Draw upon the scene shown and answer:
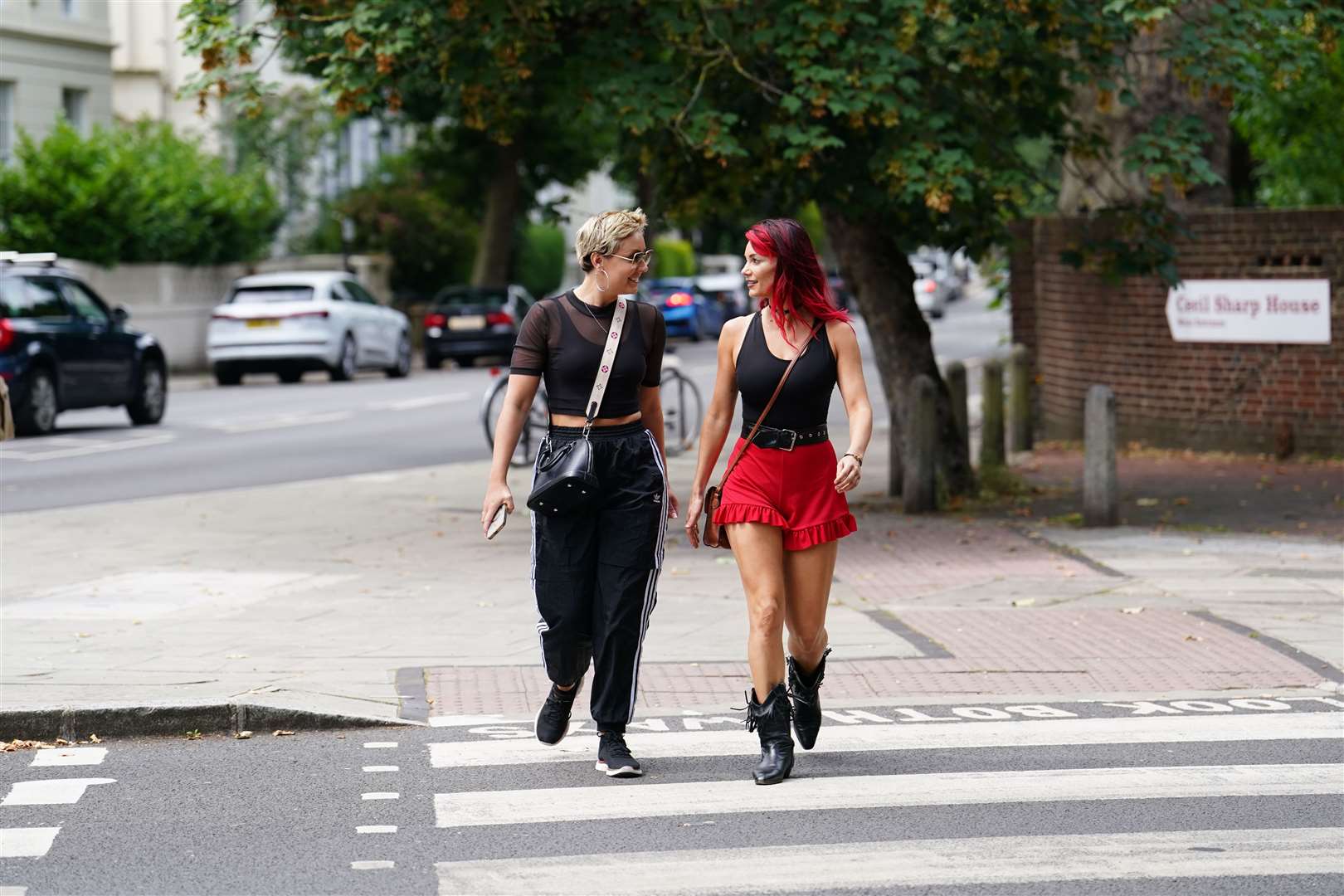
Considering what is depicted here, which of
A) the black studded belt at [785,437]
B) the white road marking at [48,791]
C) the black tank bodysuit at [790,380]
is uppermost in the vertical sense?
the black tank bodysuit at [790,380]

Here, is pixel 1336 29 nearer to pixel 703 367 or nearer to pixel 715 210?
pixel 715 210

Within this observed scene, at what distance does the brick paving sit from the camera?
7863 millimetres

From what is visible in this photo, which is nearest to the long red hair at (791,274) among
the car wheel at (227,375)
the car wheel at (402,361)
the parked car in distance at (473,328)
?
the car wheel at (227,375)

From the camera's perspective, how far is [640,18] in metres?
12.7

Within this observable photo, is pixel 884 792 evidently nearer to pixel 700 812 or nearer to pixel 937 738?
pixel 700 812

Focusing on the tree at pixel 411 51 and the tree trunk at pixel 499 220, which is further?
the tree trunk at pixel 499 220

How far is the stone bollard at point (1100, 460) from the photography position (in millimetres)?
12953

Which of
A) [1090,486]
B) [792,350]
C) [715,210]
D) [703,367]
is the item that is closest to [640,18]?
[715,210]

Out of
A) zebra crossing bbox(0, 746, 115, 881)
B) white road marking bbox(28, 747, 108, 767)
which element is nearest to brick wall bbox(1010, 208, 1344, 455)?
white road marking bbox(28, 747, 108, 767)

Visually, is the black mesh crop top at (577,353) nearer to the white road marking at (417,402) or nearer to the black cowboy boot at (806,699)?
the black cowboy boot at (806,699)

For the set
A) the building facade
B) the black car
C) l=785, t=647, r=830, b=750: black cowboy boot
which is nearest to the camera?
l=785, t=647, r=830, b=750: black cowboy boot

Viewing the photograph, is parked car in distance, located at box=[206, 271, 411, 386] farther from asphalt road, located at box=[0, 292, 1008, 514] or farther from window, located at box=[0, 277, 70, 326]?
window, located at box=[0, 277, 70, 326]

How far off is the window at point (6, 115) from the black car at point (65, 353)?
1571cm

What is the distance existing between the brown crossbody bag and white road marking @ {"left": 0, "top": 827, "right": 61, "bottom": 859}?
2154mm
